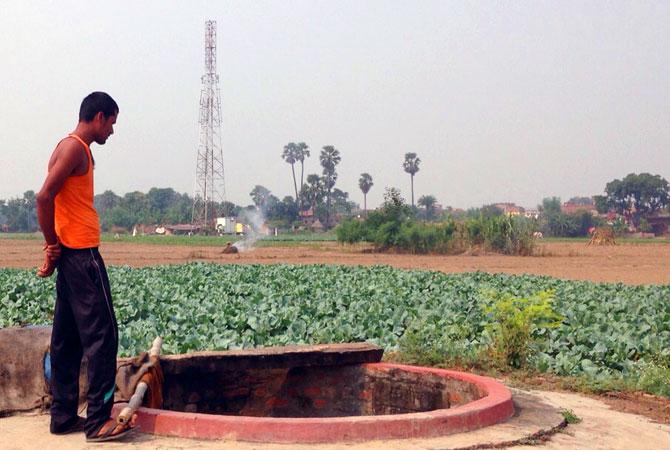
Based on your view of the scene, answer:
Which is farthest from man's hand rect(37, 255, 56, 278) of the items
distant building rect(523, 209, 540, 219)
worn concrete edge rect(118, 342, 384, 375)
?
distant building rect(523, 209, 540, 219)

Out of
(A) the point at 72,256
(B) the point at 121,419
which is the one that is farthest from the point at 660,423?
(A) the point at 72,256

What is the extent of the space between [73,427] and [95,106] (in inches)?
80.6

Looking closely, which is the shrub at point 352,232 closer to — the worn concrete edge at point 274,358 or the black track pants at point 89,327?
the worn concrete edge at point 274,358

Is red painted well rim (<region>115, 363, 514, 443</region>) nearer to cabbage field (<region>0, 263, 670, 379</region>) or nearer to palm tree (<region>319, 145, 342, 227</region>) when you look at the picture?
cabbage field (<region>0, 263, 670, 379</region>)

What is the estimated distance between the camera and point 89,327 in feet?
16.2

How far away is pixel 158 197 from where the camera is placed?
132 m

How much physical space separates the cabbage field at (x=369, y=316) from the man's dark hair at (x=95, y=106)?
3678mm

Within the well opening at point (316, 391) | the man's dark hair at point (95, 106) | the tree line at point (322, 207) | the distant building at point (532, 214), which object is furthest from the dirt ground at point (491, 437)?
the tree line at point (322, 207)

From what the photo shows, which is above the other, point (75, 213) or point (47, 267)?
point (75, 213)

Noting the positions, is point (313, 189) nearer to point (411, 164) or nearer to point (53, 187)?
point (411, 164)

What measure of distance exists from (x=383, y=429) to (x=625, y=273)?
28.6 m

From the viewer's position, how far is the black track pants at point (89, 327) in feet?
16.2

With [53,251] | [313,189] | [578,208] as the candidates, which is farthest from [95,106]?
[578,208]

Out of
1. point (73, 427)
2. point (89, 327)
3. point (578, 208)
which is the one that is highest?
point (578, 208)
